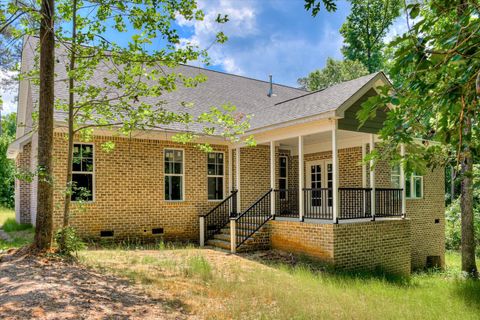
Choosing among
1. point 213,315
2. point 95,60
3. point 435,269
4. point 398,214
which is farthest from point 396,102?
point 435,269

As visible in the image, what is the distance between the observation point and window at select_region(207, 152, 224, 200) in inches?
572

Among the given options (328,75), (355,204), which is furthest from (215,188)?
(328,75)

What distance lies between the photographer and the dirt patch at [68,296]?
5.08 metres

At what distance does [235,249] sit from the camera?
38.4ft

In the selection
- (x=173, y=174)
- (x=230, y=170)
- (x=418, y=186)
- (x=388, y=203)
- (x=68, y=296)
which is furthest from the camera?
(x=418, y=186)

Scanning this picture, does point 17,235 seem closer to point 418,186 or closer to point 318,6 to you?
point 318,6

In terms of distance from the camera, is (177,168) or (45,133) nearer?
(45,133)

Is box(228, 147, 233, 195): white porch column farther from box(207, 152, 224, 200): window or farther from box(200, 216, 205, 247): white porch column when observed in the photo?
box(200, 216, 205, 247): white porch column

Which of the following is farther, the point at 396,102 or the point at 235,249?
the point at 235,249

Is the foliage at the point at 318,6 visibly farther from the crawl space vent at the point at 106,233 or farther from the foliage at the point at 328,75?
the foliage at the point at 328,75

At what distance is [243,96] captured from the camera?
1867 cm

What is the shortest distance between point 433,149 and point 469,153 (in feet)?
1.73

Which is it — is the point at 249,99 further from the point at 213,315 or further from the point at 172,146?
the point at 213,315

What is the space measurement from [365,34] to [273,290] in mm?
31933
